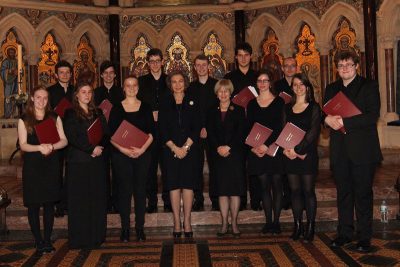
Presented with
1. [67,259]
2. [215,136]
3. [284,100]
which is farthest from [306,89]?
[67,259]

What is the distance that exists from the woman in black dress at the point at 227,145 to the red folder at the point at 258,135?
5.7 inches

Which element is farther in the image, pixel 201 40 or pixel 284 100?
pixel 201 40

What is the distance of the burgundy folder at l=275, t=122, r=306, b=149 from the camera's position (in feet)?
16.3

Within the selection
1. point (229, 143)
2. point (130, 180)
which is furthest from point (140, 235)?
point (229, 143)

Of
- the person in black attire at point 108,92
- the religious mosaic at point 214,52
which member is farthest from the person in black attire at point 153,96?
the religious mosaic at point 214,52

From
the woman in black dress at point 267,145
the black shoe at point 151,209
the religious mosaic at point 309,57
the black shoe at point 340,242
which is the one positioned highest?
the religious mosaic at point 309,57

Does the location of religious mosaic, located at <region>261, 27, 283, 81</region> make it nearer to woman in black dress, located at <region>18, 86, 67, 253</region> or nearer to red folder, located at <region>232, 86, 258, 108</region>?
red folder, located at <region>232, 86, 258, 108</region>

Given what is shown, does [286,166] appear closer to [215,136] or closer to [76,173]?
[215,136]

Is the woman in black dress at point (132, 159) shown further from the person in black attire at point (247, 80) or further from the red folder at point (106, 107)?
the person in black attire at point (247, 80)

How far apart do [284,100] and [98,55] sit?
7.36m

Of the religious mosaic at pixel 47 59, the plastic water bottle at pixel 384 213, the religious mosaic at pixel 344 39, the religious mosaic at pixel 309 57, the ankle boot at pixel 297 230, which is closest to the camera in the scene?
the ankle boot at pixel 297 230

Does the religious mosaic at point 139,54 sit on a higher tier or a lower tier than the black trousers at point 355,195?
higher

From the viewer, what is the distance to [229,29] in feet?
39.7

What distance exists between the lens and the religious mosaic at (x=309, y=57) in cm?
1115
